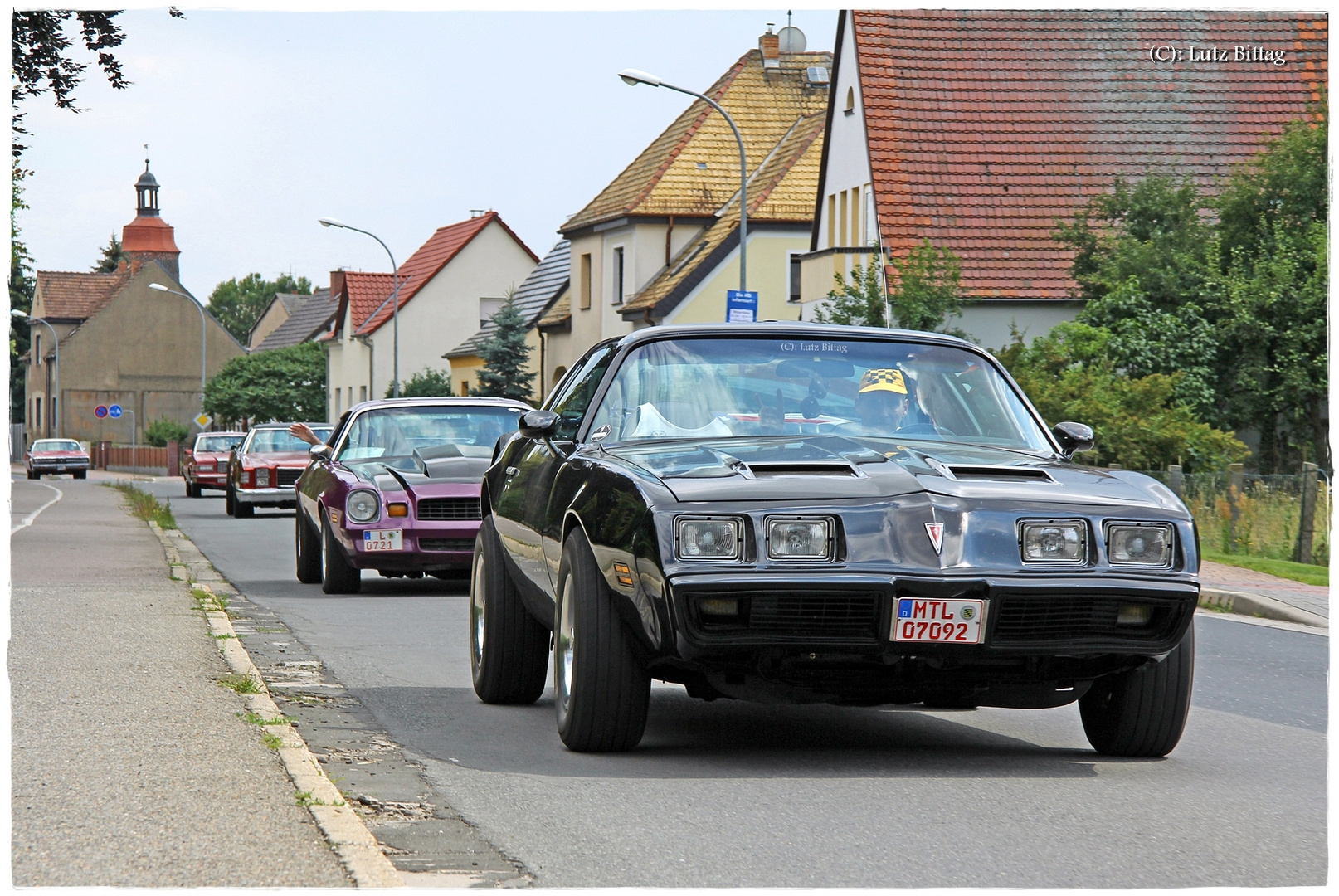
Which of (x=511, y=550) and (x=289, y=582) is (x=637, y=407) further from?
(x=289, y=582)

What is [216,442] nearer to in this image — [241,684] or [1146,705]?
[241,684]

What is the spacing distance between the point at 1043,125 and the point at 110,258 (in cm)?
12065

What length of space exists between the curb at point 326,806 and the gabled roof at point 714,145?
4032 centimetres

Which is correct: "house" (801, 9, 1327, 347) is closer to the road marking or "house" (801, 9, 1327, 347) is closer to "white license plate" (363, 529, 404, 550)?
the road marking

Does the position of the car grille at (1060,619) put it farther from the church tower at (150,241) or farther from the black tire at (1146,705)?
the church tower at (150,241)

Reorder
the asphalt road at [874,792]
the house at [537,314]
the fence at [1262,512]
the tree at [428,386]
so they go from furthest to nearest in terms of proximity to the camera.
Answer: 1. the tree at [428,386]
2. the house at [537,314]
3. the fence at [1262,512]
4. the asphalt road at [874,792]

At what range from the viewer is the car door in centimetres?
743

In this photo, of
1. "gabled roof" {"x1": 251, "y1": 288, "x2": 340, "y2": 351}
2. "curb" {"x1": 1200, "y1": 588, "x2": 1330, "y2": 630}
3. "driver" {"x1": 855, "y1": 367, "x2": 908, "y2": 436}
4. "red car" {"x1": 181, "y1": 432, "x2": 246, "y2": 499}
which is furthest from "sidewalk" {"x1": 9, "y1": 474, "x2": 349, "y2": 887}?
"gabled roof" {"x1": 251, "y1": 288, "x2": 340, "y2": 351}

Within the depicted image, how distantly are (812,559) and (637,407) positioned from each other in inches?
62.3

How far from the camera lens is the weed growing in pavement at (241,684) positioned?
8125mm

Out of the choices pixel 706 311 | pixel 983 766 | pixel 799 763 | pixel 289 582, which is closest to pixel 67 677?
pixel 799 763

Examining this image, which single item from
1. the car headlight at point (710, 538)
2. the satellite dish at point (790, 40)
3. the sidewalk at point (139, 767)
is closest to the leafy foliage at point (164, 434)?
the satellite dish at point (790, 40)

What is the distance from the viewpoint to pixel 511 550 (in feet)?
26.0

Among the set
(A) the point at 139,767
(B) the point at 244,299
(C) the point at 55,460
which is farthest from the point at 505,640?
(B) the point at 244,299
